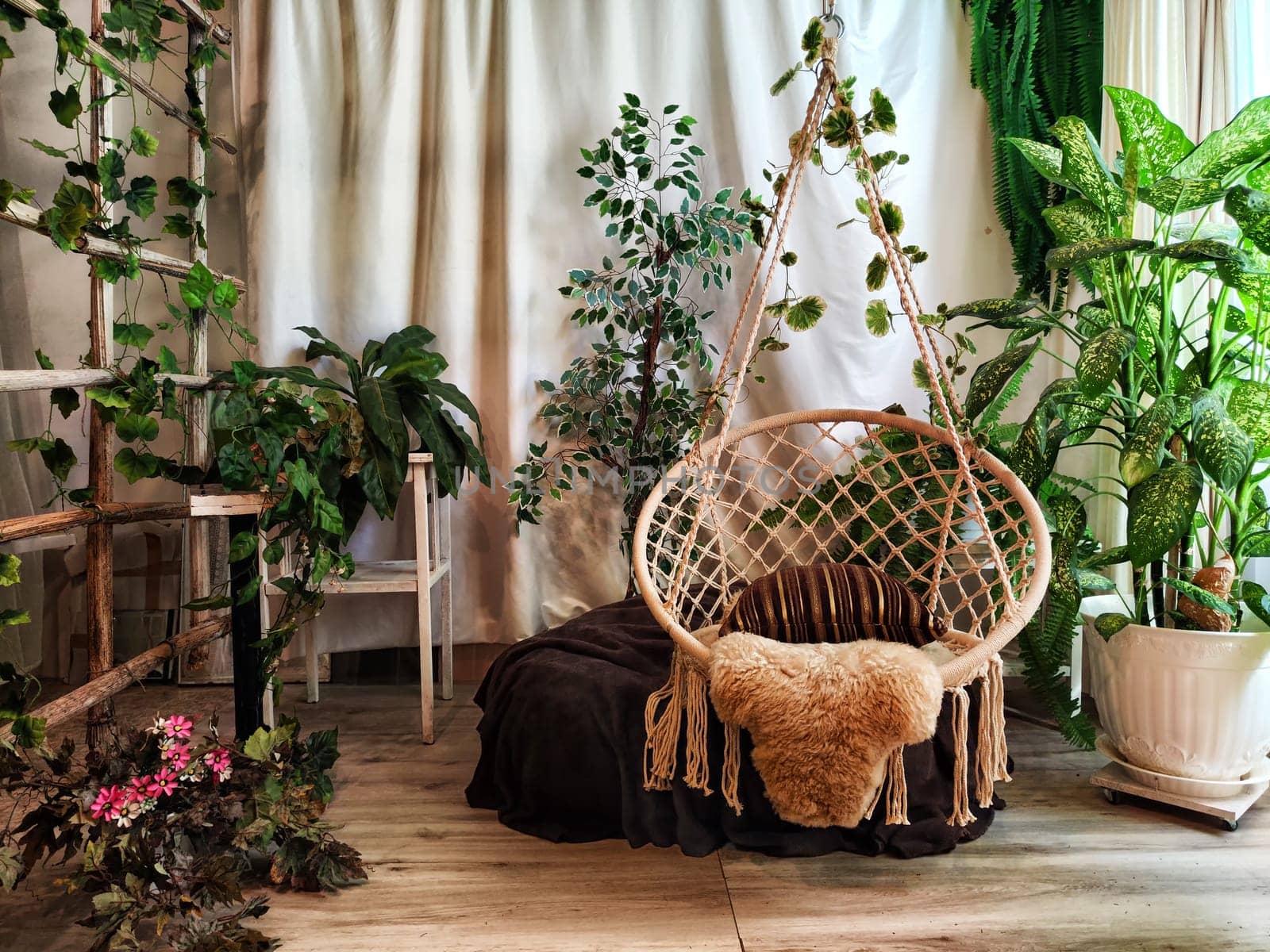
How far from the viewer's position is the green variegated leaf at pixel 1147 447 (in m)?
1.59

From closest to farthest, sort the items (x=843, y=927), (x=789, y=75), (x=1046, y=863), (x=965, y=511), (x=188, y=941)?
(x=188, y=941) < (x=843, y=927) < (x=1046, y=863) < (x=789, y=75) < (x=965, y=511)

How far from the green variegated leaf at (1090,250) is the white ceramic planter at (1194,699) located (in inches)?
29.0

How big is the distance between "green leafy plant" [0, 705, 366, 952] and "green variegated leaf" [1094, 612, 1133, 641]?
4.92ft

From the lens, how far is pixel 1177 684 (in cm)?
167

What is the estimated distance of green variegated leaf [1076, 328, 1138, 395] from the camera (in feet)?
5.14

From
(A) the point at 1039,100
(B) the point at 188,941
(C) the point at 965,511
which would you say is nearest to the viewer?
(B) the point at 188,941

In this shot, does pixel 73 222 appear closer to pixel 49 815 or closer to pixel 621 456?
pixel 49 815

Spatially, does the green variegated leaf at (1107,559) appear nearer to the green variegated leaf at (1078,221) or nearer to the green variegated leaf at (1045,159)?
the green variegated leaf at (1078,221)

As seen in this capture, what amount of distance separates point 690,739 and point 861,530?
3.38 ft

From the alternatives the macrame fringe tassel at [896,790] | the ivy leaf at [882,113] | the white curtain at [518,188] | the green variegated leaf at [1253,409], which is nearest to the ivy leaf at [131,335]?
the white curtain at [518,188]

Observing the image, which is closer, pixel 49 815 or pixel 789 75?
pixel 49 815

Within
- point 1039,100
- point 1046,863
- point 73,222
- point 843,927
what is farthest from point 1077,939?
point 1039,100

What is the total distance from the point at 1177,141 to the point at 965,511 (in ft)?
2.78

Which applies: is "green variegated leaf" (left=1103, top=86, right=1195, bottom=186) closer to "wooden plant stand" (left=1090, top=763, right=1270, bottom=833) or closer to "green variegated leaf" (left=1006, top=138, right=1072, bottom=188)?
"green variegated leaf" (left=1006, top=138, right=1072, bottom=188)
